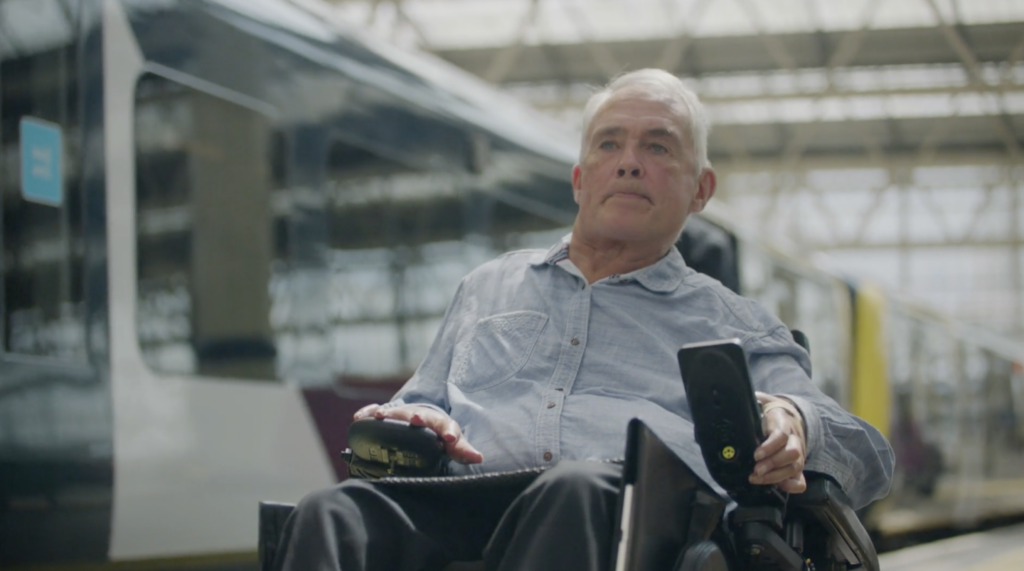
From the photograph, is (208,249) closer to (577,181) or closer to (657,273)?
(577,181)

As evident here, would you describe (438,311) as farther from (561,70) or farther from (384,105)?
(561,70)

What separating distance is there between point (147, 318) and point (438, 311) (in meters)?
2.00

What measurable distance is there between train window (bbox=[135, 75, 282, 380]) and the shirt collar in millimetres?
1961

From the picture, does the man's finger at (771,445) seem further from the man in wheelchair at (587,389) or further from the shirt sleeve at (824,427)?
the shirt sleeve at (824,427)

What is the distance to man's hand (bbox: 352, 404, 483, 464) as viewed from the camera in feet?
7.13

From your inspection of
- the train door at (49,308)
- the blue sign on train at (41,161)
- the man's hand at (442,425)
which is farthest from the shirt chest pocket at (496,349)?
the blue sign on train at (41,161)

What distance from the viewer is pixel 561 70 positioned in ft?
57.5

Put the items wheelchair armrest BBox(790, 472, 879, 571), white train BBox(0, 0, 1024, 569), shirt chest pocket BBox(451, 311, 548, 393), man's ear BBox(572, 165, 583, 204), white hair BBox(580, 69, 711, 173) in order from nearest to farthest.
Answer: wheelchair armrest BBox(790, 472, 879, 571), shirt chest pocket BBox(451, 311, 548, 393), white hair BBox(580, 69, 711, 173), man's ear BBox(572, 165, 583, 204), white train BBox(0, 0, 1024, 569)

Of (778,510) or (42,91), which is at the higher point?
(42,91)

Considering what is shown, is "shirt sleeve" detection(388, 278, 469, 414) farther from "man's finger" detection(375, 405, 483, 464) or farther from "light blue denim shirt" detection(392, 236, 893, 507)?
"man's finger" detection(375, 405, 483, 464)

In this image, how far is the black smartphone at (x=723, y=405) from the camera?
190cm

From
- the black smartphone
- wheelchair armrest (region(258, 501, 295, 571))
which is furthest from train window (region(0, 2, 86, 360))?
Answer: the black smartphone

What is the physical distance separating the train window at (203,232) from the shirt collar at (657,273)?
1961 millimetres

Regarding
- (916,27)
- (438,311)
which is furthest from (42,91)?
(916,27)
